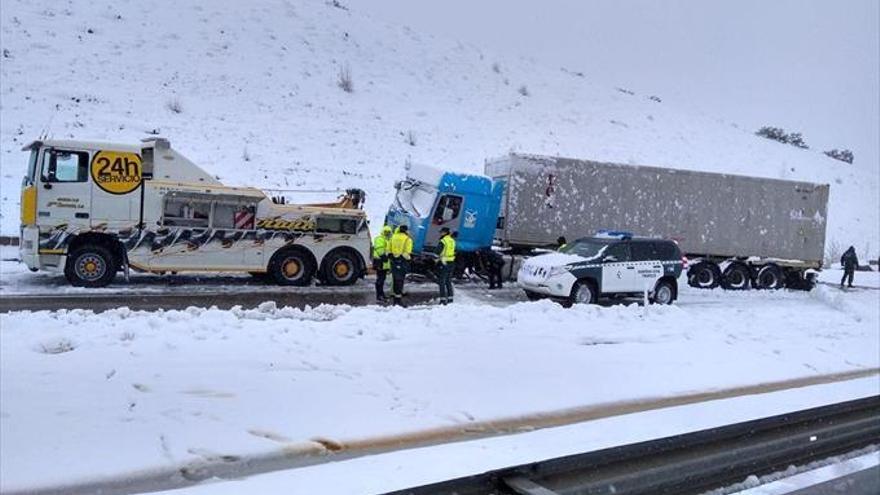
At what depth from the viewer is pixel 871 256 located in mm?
43688

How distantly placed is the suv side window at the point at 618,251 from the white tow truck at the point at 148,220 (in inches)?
269

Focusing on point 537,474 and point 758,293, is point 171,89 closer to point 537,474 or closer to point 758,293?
point 758,293

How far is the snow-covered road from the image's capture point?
22.4ft

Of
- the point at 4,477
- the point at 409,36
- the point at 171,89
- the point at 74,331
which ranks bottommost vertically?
the point at 4,477

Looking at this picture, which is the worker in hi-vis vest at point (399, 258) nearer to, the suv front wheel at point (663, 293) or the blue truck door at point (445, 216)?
the blue truck door at point (445, 216)

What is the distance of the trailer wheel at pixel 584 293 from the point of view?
17.1 m

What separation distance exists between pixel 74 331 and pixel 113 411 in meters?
2.49

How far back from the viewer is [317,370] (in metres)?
9.02

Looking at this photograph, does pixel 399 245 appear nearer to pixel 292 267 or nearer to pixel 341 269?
pixel 341 269

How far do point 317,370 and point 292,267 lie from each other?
9050 millimetres

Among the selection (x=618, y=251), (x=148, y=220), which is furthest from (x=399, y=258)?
(x=148, y=220)

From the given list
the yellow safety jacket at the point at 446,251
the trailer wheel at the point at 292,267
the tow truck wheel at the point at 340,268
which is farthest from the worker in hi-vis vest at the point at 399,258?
the trailer wheel at the point at 292,267

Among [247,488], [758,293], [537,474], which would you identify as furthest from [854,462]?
[758,293]

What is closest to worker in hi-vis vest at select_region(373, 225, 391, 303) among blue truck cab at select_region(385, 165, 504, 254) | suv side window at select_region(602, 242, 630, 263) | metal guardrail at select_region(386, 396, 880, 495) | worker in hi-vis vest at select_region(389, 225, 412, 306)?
worker in hi-vis vest at select_region(389, 225, 412, 306)
